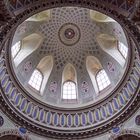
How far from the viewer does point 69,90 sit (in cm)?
3216

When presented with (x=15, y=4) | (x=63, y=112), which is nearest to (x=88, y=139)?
(x=63, y=112)

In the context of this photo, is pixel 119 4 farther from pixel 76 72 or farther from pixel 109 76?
pixel 76 72

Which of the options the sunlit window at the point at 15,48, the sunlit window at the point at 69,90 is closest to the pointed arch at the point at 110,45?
the sunlit window at the point at 69,90

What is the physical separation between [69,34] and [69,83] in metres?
5.81

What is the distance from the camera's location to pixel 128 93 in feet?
86.1

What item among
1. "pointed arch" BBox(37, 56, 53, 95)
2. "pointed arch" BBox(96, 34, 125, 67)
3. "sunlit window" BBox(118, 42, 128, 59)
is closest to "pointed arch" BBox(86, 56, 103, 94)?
"pointed arch" BBox(96, 34, 125, 67)

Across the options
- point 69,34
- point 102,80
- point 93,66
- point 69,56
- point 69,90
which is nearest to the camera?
point 102,80

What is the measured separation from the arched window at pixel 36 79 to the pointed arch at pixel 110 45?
25.3 feet

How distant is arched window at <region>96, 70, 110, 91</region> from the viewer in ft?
100

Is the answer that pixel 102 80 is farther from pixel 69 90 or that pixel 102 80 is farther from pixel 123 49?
pixel 123 49

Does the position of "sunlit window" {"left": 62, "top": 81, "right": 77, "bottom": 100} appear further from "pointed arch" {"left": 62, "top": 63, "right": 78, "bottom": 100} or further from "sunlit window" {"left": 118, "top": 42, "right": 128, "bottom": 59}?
"sunlit window" {"left": 118, "top": 42, "right": 128, "bottom": 59}

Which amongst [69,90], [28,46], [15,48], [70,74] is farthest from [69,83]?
[15,48]

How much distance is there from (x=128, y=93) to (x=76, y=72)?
340 inches

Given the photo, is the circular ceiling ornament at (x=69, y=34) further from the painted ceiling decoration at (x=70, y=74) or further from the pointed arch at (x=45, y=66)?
the pointed arch at (x=45, y=66)
